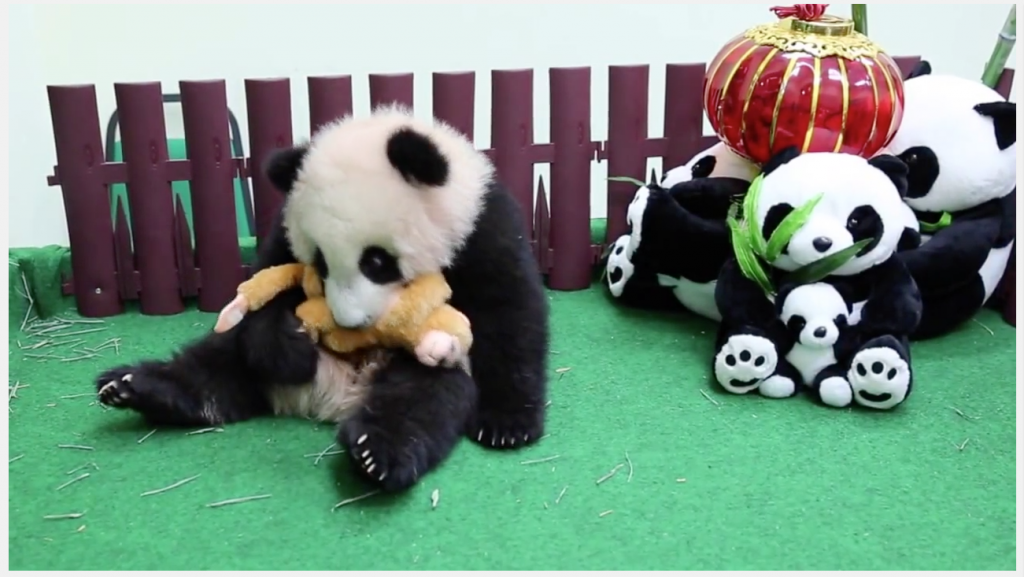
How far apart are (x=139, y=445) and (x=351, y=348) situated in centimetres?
32

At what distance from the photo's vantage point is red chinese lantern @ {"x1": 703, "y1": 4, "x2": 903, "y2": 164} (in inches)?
61.4

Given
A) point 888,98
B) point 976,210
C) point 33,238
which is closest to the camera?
point 888,98

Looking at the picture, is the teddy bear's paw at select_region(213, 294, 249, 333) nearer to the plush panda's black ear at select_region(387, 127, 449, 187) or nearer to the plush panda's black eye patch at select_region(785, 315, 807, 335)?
the plush panda's black ear at select_region(387, 127, 449, 187)

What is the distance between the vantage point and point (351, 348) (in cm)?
130

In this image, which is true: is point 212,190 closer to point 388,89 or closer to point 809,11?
point 388,89

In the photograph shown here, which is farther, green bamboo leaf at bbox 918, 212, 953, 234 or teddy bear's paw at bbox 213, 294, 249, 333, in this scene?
green bamboo leaf at bbox 918, 212, 953, 234

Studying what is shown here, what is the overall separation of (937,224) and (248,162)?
1.29 meters

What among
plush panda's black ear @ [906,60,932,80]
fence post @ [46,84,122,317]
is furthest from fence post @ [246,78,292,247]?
plush panda's black ear @ [906,60,932,80]

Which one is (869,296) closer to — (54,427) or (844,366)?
(844,366)

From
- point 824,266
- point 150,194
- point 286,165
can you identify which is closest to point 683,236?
point 824,266

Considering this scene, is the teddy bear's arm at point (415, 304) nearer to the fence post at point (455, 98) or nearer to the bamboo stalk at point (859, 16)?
the fence post at point (455, 98)

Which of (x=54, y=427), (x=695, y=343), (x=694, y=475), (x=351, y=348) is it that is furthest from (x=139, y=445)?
(x=695, y=343)

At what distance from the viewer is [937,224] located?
170cm

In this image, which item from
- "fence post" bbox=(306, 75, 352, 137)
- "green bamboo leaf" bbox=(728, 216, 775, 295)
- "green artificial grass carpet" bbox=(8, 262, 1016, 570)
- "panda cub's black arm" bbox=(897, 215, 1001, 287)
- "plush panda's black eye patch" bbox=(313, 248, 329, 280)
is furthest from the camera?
"fence post" bbox=(306, 75, 352, 137)
